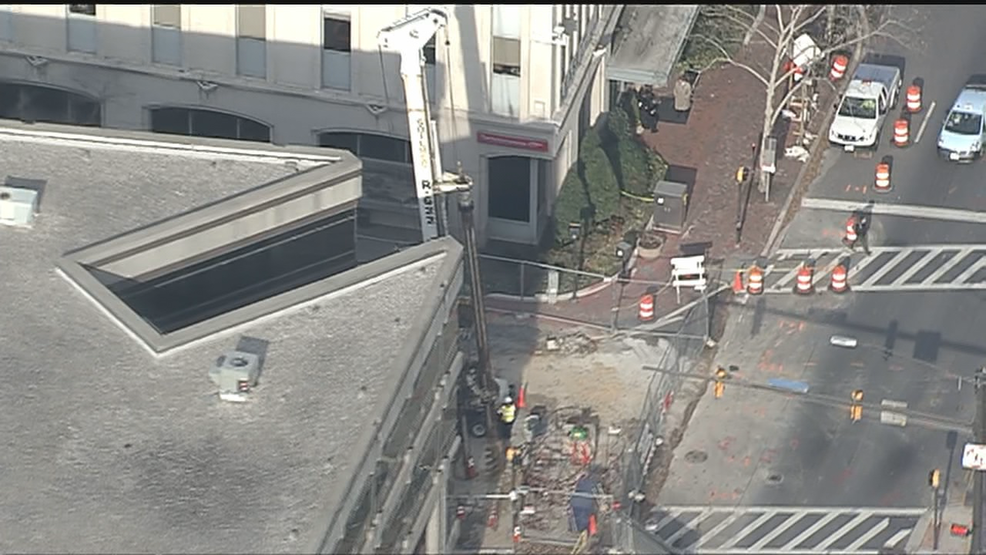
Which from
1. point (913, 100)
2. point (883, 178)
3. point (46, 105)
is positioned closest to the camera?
point (46, 105)

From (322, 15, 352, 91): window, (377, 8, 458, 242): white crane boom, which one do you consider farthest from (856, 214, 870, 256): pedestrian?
(377, 8, 458, 242): white crane boom

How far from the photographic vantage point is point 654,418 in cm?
6331

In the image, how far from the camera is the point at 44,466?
47.0m

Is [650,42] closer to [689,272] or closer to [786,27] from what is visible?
[786,27]

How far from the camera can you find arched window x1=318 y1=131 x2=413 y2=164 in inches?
2800

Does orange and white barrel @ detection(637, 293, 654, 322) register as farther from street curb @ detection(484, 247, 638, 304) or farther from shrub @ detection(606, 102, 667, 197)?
shrub @ detection(606, 102, 667, 197)

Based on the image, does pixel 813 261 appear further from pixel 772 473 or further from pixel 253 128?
pixel 253 128

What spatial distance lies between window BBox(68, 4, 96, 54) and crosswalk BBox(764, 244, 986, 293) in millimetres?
21589

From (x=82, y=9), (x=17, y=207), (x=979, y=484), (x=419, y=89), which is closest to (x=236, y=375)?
(x=17, y=207)

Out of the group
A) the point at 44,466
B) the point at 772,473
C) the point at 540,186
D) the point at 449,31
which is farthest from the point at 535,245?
the point at 44,466

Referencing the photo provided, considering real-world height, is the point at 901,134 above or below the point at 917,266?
above

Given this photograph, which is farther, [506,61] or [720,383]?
[506,61]

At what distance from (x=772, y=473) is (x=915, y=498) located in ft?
12.2

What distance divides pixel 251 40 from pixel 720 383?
17653 mm
